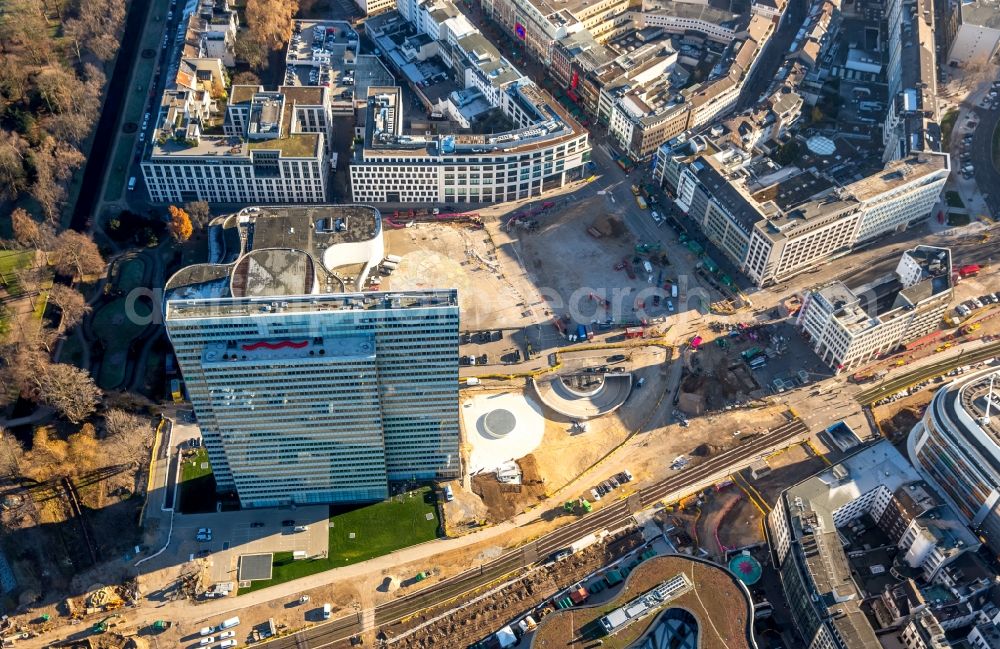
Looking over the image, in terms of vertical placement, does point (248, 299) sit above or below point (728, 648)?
above

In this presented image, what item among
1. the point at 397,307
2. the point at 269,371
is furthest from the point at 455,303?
the point at 269,371

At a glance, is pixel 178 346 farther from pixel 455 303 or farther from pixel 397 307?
pixel 455 303

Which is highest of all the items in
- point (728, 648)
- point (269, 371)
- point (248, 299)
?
point (248, 299)

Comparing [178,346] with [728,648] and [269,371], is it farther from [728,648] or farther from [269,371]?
[728,648]

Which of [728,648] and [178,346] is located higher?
[178,346]

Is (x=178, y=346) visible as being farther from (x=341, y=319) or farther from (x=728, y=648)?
(x=728, y=648)

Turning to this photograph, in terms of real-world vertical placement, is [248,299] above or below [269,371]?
above

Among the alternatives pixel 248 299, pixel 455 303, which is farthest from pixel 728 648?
pixel 248 299

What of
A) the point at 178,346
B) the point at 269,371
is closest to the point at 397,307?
the point at 269,371
